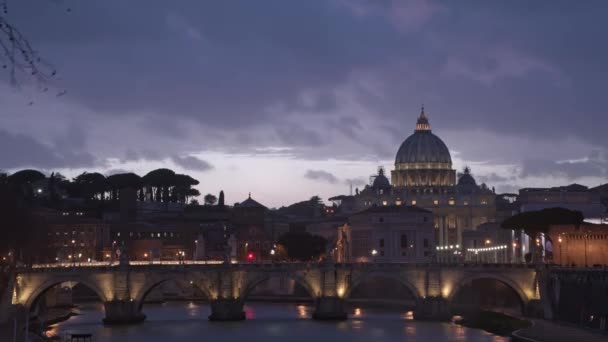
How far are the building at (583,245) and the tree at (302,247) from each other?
58.2 meters

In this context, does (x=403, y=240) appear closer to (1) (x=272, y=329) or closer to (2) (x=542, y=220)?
(2) (x=542, y=220)

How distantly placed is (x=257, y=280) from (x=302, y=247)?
60.9m

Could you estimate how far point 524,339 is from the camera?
80062 mm

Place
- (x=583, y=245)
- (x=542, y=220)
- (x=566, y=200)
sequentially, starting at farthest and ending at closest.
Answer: (x=566, y=200) → (x=542, y=220) → (x=583, y=245)

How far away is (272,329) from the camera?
308 feet

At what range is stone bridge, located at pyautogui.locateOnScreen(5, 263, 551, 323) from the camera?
317ft

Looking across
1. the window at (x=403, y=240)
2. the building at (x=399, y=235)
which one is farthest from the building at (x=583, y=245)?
the window at (x=403, y=240)

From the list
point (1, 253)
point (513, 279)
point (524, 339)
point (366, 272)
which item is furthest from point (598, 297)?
point (1, 253)

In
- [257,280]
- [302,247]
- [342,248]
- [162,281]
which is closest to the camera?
[162,281]

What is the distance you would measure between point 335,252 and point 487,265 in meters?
86.1

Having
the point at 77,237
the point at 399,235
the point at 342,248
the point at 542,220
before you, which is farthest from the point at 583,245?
the point at 77,237

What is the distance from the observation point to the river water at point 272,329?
8681 cm

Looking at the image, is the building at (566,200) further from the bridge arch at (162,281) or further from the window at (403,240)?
the bridge arch at (162,281)

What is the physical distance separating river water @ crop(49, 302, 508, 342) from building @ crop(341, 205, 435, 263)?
62.7 m
